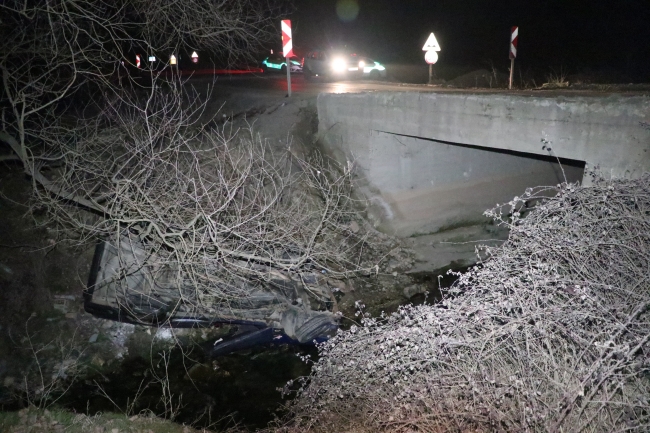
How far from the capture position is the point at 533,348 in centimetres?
382

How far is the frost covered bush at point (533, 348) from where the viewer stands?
3.39m

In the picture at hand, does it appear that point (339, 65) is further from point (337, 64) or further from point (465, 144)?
point (465, 144)

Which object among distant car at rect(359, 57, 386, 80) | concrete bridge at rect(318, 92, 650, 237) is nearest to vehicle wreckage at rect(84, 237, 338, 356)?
concrete bridge at rect(318, 92, 650, 237)

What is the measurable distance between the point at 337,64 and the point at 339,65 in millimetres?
96

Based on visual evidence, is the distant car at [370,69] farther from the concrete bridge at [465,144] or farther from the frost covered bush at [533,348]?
the frost covered bush at [533,348]

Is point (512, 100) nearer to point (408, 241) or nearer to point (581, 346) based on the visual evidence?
point (408, 241)

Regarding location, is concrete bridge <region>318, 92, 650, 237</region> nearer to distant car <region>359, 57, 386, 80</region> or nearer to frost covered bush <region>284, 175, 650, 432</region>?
frost covered bush <region>284, 175, 650, 432</region>

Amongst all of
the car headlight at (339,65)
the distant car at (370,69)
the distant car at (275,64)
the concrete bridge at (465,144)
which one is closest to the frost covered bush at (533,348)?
the concrete bridge at (465,144)

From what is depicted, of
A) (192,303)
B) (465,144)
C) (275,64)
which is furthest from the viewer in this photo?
(275,64)

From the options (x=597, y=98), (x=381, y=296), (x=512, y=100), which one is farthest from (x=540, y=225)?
(x=381, y=296)

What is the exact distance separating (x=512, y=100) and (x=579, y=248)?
4239 mm

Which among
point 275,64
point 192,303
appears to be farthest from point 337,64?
point 192,303

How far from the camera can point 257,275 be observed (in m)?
7.59

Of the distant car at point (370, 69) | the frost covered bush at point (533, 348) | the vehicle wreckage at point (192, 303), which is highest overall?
the distant car at point (370, 69)
